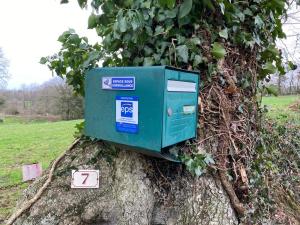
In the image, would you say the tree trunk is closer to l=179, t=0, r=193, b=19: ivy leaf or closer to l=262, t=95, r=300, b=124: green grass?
l=179, t=0, r=193, b=19: ivy leaf

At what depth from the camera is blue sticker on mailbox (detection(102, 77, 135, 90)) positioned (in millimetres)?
1553

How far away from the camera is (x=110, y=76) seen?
1639 millimetres

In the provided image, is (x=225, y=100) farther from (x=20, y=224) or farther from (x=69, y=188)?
(x=20, y=224)

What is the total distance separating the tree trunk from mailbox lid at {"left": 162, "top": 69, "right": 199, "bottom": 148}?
12.2 inches

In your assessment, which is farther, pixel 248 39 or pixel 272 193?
pixel 272 193

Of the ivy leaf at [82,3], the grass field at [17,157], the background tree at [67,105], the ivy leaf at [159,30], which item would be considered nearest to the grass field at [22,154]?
the grass field at [17,157]

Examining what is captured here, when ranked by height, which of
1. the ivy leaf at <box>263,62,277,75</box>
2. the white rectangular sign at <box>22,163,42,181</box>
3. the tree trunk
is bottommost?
the white rectangular sign at <box>22,163,42,181</box>

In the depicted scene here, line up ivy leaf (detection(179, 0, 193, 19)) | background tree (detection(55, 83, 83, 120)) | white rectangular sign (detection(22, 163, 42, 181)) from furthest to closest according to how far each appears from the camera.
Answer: background tree (detection(55, 83, 83, 120)) → white rectangular sign (detection(22, 163, 42, 181)) → ivy leaf (detection(179, 0, 193, 19))

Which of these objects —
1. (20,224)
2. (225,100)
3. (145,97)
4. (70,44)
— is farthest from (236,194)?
(70,44)

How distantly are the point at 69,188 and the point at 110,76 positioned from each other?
79cm

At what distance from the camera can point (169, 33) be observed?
6.11 feet

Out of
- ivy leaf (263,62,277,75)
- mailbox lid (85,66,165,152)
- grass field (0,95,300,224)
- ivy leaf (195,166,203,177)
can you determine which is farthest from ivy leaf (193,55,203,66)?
grass field (0,95,300,224)

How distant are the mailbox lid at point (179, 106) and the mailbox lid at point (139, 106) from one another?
0.04 metres

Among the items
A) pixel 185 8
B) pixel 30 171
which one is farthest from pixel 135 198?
pixel 30 171
